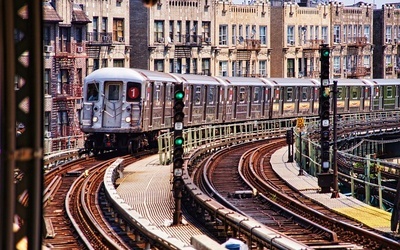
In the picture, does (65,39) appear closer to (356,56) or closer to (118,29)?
(118,29)

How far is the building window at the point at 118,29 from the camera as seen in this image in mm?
61125

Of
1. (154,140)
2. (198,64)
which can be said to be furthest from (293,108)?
(154,140)

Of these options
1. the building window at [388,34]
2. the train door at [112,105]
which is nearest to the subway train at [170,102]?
the train door at [112,105]

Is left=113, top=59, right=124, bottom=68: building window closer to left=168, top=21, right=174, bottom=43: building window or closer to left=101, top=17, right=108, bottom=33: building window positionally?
left=101, top=17, right=108, bottom=33: building window

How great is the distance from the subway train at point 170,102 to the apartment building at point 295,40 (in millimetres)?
10479

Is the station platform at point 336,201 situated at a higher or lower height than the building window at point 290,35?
lower

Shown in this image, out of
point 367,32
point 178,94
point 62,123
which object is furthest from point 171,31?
point 178,94

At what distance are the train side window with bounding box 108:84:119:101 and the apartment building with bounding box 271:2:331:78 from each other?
41.0 metres

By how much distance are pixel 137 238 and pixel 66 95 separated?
35.5m

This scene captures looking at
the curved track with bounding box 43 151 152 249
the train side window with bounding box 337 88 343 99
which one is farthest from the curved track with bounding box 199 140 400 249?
the train side window with bounding box 337 88 343 99

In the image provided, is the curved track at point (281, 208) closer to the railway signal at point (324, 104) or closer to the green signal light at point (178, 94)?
the railway signal at point (324, 104)

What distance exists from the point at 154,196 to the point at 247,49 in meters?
48.7

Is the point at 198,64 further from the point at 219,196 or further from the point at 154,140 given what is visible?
the point at 219,196

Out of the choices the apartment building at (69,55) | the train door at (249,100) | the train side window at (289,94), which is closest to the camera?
the apartment building at (69,55)
